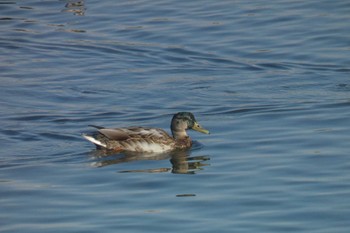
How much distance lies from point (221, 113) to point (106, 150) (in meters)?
2.58

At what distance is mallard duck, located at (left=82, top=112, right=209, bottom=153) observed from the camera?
17.0 m

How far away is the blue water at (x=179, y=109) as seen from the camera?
513 inches

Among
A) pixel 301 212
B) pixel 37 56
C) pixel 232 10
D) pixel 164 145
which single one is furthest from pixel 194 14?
pixel 301 212

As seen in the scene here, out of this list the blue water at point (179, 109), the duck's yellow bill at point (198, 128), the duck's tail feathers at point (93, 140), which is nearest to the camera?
the blue water at point (179, 109)

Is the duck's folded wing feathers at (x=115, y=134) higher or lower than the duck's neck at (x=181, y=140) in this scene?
higher

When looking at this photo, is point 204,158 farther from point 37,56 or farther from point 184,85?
point 37,56

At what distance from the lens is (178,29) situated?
26000 millimetres

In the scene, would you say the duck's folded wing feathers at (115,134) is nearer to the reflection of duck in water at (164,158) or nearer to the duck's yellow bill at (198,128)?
the reflection of duck in water at (164,158)

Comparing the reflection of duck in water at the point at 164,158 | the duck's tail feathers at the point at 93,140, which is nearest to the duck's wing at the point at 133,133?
the duck's tail feathers at the point at 93,140

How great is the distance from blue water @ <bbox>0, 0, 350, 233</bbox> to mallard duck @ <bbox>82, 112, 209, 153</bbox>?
242 mm

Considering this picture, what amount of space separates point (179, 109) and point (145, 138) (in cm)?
242

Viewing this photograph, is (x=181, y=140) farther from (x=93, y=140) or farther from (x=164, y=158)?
(x=93, y=140)

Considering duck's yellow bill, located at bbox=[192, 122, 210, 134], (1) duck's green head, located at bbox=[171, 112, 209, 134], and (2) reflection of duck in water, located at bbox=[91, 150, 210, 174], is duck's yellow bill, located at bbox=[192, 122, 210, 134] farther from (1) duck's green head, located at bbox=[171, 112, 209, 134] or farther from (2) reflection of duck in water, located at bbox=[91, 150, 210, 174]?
(2) reflection of duck in water, located at bbox=[91, 150, 210, 174]

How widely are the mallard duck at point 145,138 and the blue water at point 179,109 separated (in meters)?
0.24
